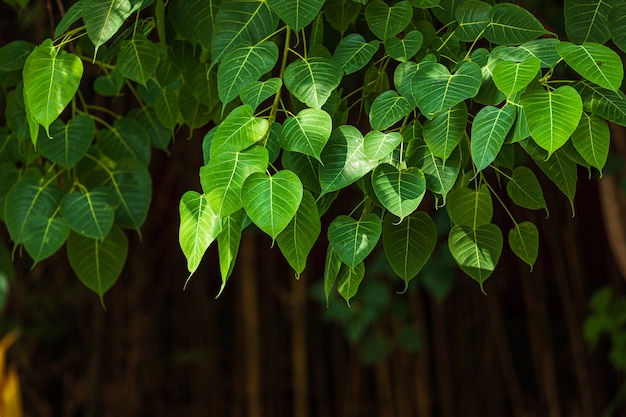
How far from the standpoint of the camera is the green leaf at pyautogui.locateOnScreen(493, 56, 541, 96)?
2.10ft

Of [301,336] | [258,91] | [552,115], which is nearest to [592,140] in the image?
[552,115]

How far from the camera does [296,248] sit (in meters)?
0.70

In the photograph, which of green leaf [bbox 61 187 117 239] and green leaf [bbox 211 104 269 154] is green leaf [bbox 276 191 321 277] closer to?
green leaf [bbox 211 104 269 154]

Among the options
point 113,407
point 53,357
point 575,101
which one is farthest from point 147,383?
point 575,101

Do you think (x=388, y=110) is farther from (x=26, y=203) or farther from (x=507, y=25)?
(x=26, y=203)

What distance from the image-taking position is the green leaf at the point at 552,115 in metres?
0.64

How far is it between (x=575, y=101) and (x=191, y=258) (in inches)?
12.6

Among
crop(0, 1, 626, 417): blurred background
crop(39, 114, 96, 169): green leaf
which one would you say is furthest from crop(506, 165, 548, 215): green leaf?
crop(0, 1, 626, 417): blurred background

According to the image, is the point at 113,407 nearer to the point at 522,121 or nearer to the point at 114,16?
the point at 114,16

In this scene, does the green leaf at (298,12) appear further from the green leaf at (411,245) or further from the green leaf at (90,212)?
the green leaf at (90,212)

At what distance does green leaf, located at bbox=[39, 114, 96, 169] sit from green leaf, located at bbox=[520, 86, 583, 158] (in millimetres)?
493

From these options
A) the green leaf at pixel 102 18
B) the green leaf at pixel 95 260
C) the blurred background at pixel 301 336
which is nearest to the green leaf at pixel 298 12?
the green leaf at pixel 102 18

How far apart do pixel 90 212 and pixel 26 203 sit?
8 cm

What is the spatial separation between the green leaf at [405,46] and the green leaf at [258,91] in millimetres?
108
